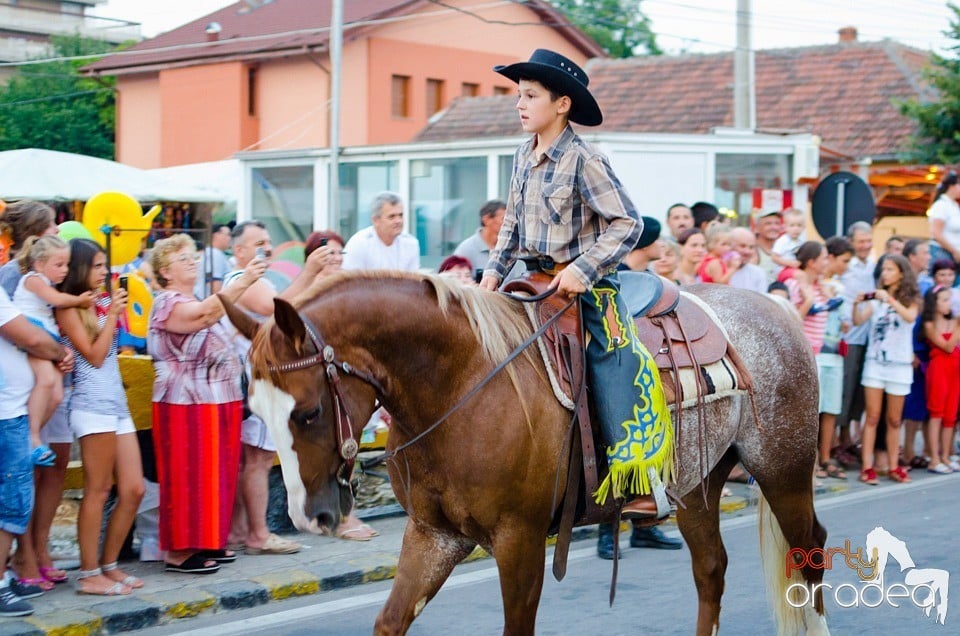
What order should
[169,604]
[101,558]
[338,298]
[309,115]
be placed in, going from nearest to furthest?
[338,298], [169,604], [101,558], [309,115]

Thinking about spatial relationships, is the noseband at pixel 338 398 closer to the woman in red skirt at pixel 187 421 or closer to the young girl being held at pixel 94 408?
the young girl being held at pixel 94 408

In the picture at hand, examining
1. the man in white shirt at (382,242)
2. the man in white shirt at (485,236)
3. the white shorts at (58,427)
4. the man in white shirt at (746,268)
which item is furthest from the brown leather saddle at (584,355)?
the man in white shirt at (746,268)

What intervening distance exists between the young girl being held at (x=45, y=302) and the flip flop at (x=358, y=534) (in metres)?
2.23

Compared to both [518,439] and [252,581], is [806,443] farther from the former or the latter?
[252,581]

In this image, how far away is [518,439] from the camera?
13.8 feet

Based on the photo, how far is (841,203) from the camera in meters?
12.6

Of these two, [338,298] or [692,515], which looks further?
[692,515]

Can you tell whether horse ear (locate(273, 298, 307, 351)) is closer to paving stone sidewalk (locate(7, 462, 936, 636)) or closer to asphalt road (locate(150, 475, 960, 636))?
asphalt road (locate(150, 475, 960, 636))

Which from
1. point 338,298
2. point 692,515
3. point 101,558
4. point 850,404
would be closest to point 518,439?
point 338,298

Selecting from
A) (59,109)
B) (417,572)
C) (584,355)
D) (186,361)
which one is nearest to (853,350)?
(186,361)

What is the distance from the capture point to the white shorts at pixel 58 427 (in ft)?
Answer: 20.8

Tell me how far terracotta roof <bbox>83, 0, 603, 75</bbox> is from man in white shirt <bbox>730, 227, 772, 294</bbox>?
889 inches

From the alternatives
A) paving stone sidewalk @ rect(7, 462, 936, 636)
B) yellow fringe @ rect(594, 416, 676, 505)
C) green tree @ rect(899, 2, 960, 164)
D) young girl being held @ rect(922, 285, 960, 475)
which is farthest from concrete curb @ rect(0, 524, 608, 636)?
green tree @ rect(899, 2, 960, 164)

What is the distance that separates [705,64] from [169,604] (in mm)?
31921
